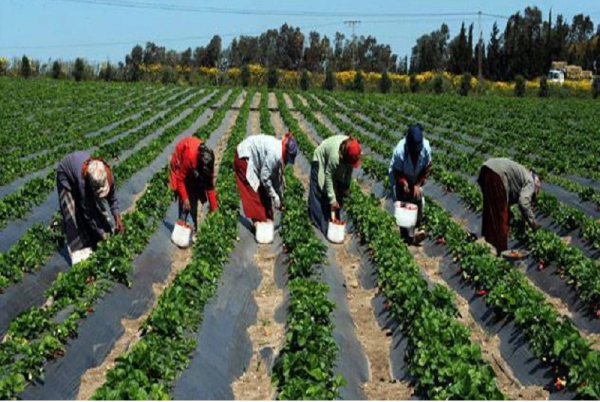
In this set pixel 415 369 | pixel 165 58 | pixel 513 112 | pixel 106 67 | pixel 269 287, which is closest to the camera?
pixel 415 369

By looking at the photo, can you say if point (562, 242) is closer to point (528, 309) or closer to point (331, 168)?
point (528, 309)

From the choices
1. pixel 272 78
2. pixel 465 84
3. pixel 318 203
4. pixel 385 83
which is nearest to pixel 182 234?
pixel 318 203

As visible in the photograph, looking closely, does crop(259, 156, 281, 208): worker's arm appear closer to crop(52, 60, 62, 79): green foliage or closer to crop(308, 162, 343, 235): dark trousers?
crop(308, 162, 343, 235): dark trousers

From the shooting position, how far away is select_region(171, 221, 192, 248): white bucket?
31.3 ft

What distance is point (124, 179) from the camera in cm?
1423

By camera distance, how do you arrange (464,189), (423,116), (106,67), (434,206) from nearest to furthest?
(434,206)
(464,189)
(423,116)
(106,67)

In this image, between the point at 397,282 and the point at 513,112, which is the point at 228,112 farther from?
the point at 397,282

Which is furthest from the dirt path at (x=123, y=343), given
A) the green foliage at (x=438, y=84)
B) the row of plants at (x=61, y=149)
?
the green foliage at (x=438, y=84)

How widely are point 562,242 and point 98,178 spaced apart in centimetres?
569

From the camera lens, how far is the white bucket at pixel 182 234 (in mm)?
9530

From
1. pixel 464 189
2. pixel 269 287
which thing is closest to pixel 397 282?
pixel 269 287

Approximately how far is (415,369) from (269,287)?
3.45 metres

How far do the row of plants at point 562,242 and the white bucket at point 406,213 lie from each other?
5.32 ft

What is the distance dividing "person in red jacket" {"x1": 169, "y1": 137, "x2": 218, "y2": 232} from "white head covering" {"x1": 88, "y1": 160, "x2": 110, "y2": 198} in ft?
4.47
